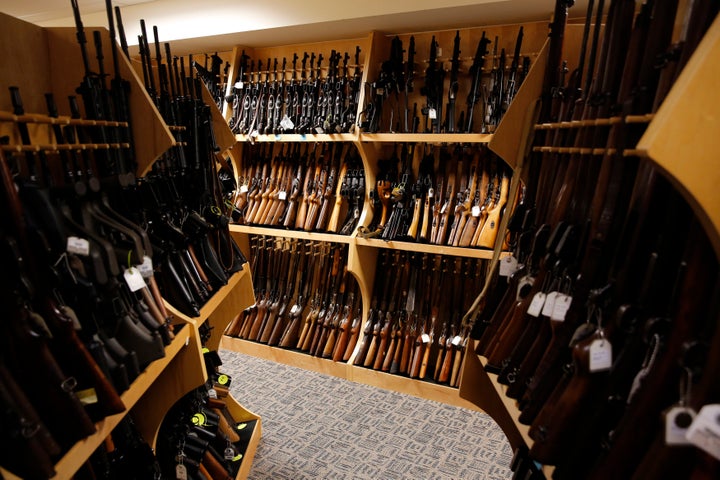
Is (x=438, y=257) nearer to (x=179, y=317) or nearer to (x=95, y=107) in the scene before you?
(x=179, y=317)

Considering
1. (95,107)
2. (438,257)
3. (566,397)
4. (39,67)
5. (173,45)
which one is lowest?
(438,257)

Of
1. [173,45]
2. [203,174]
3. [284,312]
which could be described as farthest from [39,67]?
[284,312]

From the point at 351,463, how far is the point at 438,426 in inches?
25.6

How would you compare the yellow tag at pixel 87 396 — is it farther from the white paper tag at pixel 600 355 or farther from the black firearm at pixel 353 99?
the black firearm at pixel 353 99

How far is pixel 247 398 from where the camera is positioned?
2932 millimetres

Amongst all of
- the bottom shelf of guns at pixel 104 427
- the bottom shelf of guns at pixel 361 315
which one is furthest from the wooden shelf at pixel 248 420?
the bottom shelf of guns at pixel 104 427

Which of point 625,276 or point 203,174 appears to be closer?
point 625,276

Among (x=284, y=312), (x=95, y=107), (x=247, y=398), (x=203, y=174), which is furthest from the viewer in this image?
(x=284, y=312)

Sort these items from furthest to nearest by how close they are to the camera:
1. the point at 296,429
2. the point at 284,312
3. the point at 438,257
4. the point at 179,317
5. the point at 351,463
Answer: the point at 284,312
the point at 438,257
the point at 296,429
the point at 351,463
the point at 179,317

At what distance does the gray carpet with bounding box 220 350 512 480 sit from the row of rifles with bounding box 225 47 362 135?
1.90 metres

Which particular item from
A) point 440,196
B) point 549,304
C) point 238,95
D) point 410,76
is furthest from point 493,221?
point 238,95

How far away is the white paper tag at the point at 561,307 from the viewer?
104 centimetres

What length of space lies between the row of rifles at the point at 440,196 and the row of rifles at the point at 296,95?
517 millimetres

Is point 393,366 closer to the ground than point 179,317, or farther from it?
closer to the ground
